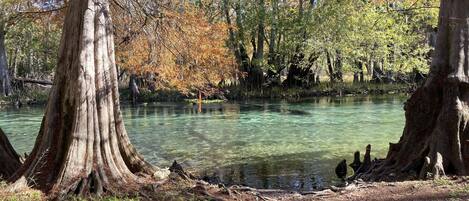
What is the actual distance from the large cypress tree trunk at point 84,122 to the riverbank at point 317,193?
370 millimetres

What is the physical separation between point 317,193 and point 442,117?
2680 millimetres

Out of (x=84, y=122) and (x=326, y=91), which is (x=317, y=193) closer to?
(x=84, y=122)

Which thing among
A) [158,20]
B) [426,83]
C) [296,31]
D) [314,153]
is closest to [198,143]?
[314,153]

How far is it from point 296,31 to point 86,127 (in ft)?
110

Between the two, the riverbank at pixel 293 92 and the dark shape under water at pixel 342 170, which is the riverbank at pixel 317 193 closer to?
the dark shape under water at pixel 342 170

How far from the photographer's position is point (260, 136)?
64.8 ft

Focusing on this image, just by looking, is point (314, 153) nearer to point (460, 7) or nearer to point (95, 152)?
point (460, 7)

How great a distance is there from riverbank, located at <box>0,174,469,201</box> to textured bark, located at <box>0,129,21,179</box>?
987 millimetres

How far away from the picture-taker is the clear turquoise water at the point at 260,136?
13.2 m

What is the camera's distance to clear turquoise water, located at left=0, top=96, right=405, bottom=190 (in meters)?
13.2

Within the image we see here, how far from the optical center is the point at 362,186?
8836mm

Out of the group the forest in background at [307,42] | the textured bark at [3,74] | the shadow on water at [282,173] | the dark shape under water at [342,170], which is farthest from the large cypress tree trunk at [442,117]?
the textured bark at [3,74]

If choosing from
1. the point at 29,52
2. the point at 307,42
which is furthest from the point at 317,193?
the point at 29,52

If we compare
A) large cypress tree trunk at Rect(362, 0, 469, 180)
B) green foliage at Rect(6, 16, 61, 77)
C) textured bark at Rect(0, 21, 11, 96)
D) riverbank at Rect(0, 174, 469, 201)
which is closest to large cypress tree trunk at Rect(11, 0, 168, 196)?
riverbank at Rect(0, 174, 469, 201)
